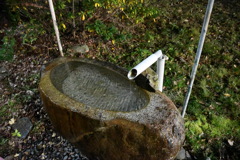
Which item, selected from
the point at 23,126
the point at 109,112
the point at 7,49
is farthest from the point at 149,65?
the point at 7,49

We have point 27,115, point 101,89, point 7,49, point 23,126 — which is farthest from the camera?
point 7,49

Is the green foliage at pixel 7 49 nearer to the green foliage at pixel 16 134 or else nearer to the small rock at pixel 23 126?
the small rock at pixel 23 126

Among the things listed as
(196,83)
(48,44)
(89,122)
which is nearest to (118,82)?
(89,122)

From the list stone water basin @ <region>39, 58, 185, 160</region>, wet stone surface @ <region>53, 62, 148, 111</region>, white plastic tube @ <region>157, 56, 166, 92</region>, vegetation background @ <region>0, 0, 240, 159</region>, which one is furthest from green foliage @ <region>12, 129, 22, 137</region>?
white plastic tube @ <region>157, 56, 166, 92</region>

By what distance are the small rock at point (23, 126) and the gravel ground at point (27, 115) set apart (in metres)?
0.05

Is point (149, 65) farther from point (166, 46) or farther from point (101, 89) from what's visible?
point (166, 46)

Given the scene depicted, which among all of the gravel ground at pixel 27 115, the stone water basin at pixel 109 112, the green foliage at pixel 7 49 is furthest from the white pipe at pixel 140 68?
the green foliage at pixel 7 49

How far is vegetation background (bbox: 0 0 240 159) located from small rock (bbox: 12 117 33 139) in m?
0.24

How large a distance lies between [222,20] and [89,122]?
5194 mm

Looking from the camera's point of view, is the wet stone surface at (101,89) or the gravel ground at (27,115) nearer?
the wet stone surface at (101,89)

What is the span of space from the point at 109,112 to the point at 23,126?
181 centimetres

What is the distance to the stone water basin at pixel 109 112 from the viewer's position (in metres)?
1.96

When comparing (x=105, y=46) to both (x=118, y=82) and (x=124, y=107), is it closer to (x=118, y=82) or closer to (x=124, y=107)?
(x=118, y=82)

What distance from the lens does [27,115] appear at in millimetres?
3258
